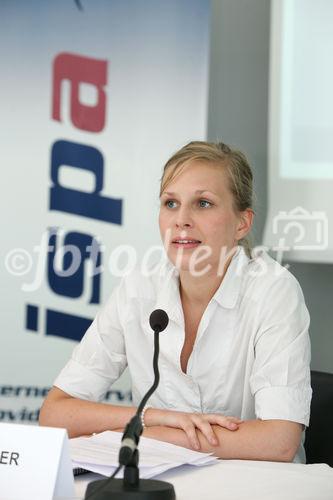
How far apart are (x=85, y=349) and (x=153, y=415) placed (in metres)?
0.42

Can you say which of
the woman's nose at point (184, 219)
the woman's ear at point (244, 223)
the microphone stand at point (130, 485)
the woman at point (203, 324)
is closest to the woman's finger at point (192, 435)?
the woman at point (203, 324)

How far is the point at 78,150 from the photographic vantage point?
9.92 ft

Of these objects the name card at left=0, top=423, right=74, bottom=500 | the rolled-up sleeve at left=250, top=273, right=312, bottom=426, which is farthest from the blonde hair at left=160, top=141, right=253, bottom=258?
the name card at left=0, top=423, right=74, bottom=500

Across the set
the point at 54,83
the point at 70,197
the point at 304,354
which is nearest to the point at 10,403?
the point at 70,197

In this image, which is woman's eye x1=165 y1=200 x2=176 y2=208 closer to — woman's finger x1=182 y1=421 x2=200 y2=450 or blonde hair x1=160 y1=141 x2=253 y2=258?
blonde hair x1=160 y1=141 x2=253 y2=258

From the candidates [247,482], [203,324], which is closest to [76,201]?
[203,324]

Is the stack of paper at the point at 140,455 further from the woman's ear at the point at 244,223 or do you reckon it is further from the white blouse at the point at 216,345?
the woman's ear at the point at 244,223

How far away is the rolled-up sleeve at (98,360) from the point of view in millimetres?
2064

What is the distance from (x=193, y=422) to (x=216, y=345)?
38 cm

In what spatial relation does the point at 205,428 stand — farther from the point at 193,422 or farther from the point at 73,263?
the point at 73,263

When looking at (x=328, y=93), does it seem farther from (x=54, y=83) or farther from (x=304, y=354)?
(x=304, y=354)

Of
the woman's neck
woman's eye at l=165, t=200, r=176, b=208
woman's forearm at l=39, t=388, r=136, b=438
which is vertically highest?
woman's eye at l=165, t=200, r=176, b=208

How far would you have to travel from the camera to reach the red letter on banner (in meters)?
3.03

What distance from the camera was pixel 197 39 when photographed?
9.91 feet
